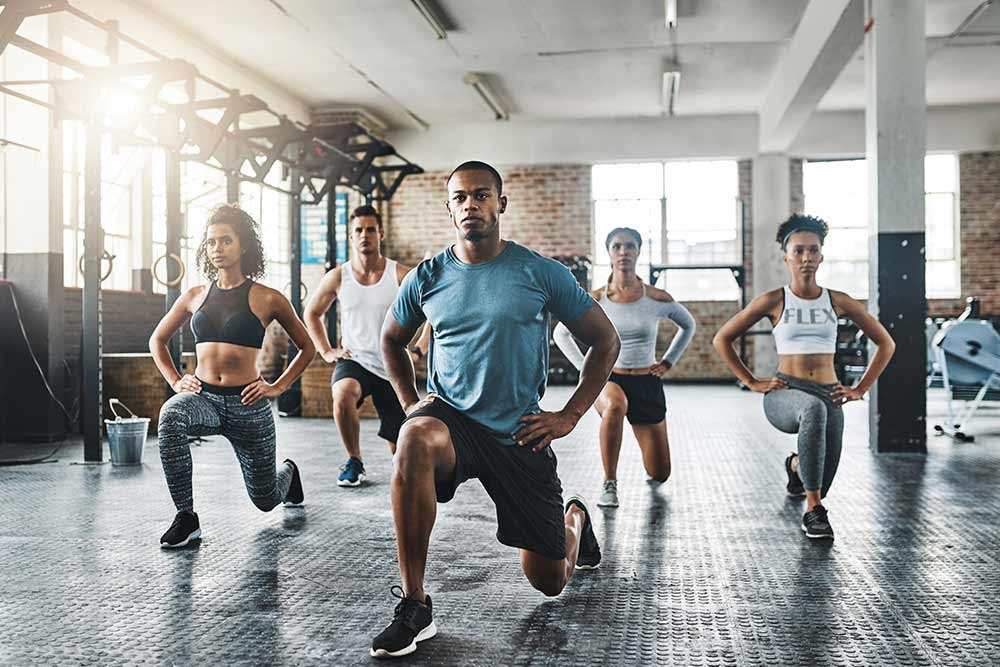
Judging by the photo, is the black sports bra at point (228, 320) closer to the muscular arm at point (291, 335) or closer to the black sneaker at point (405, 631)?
the muscular arm at point (291, 335)

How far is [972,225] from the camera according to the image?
13.1 m

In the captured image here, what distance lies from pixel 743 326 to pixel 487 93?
27.3 feet

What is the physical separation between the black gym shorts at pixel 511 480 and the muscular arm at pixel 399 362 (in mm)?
282

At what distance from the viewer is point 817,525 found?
3645mm

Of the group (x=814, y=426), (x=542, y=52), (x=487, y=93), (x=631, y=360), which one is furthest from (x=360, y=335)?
(x=487, y=93)

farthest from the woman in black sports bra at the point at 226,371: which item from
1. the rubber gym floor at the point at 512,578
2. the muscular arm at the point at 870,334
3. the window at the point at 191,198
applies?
the window at the point at 191,198

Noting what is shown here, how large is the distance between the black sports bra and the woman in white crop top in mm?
1993

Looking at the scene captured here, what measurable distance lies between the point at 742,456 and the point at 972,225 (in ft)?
29.6

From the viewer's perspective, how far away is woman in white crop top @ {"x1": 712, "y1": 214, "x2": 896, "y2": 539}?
149 inches

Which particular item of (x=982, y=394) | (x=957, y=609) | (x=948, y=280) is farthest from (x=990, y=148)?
(x=957, y=609)

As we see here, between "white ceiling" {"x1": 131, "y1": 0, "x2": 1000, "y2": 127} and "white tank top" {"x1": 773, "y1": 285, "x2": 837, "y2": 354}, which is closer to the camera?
"white tank top" {"x1": 773, "y1": 285, "x2": 837, "y2": 354}

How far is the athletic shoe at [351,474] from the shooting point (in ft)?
16.2

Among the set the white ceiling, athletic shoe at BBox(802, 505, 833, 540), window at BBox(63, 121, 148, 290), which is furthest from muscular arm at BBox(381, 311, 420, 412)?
the white ceiling

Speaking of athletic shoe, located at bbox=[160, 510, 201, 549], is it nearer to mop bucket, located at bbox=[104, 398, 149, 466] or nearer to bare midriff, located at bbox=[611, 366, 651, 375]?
bare midriff, located at bbox=[611, 366, 651, 375]
